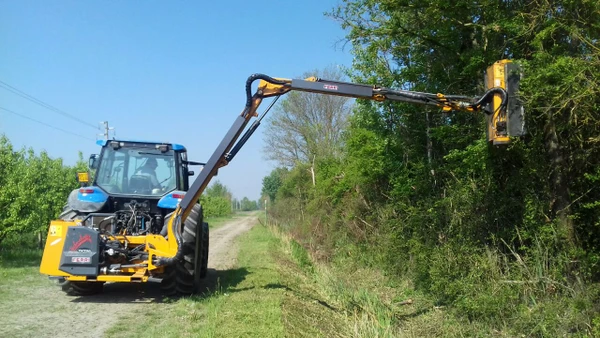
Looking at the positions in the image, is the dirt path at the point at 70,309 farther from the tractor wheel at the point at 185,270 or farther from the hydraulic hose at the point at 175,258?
the hydraulic hose at the point at 175,258

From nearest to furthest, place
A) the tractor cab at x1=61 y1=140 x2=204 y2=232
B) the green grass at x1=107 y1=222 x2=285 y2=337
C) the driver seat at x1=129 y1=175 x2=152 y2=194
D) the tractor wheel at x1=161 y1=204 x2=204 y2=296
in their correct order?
the green grass at x1=107 y1=222 x2=285 y2=337
the tractor wheel at x1=161 y1=204 x2=204 y2=296
the tractor cab at x1=61 y1=140 x2=204 y2=232
the driver seat at x1=129 y1=175 x2=152 y2=194

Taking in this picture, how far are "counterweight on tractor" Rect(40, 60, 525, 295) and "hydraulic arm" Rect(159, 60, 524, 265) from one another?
0.01 metres

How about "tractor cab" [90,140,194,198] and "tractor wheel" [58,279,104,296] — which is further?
"tractor cab" [90,140,194,198]

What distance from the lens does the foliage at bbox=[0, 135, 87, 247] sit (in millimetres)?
13641

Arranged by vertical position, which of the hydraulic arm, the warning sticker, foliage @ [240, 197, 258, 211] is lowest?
the warning sticker

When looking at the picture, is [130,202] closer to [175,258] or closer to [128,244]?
[128,244]

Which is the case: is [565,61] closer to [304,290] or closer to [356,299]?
[356,299]

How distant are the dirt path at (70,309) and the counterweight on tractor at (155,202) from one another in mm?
382

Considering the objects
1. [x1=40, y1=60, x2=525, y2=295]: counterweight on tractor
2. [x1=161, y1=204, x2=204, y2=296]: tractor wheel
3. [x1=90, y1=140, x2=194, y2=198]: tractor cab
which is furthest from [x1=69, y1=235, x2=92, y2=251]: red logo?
[x1=90, y1=140, x2=194, y2=198]: tractor cab

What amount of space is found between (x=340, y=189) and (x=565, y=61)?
1077 centimetres

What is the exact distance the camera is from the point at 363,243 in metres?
14.6

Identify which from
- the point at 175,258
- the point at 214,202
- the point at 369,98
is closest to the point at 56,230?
the point at 175,258

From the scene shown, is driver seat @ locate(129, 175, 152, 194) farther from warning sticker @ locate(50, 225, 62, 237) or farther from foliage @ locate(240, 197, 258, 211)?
foliage @ locate(240, 197, 258, 211)

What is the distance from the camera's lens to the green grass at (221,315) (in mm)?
6648
